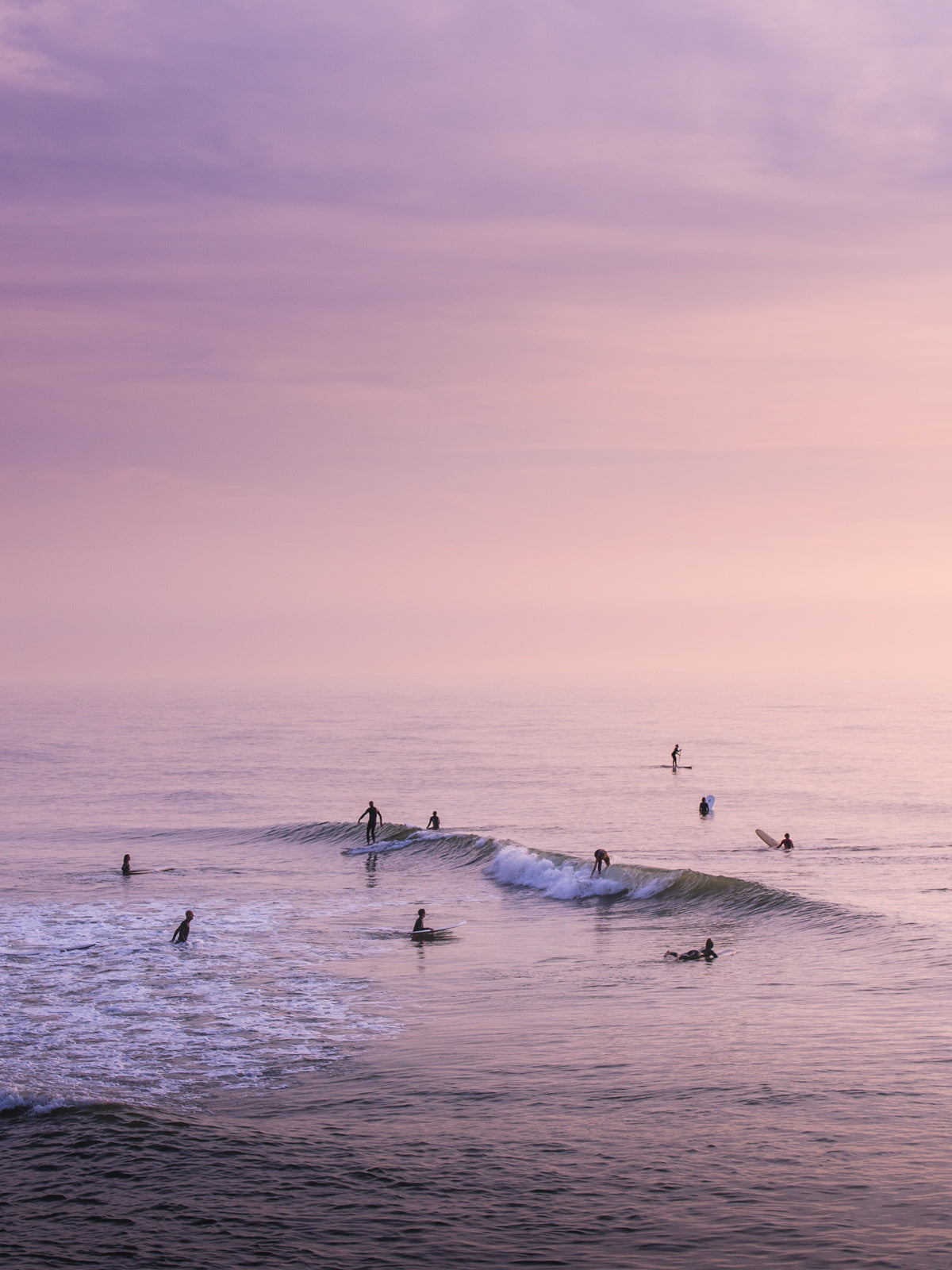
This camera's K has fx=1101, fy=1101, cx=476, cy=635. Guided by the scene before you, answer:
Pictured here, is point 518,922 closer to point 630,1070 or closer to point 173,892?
point 173,892

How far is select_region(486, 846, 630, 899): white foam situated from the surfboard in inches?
270

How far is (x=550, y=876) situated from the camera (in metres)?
43.4

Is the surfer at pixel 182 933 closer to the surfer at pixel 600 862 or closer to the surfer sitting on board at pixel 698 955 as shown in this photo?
the surfer sitting on board at pixel 698 955

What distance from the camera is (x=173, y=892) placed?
41.8m

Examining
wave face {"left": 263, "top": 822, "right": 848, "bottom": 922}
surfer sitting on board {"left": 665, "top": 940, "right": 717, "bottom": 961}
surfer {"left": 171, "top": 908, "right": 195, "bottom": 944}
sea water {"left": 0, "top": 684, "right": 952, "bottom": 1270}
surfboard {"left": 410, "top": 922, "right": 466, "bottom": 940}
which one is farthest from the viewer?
wave face {"left": 263, "top": 822, "right": 848, "bottom": 922}

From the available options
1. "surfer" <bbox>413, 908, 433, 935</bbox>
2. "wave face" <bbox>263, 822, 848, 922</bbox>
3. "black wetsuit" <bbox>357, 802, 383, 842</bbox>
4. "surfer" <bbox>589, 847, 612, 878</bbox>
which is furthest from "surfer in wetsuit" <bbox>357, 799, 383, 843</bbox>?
"surfer" <bbox>413, 908, 433, 935</bbox>

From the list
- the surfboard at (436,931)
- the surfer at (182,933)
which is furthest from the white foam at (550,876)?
the surfer at (182,933)

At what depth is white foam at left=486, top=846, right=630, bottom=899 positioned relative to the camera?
4141 cm

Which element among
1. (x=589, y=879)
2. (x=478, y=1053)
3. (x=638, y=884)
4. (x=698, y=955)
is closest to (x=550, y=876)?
(x=589, y=879)

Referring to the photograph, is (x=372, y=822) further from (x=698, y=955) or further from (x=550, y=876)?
(x=698, y=955)

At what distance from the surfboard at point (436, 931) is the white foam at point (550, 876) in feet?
22.5

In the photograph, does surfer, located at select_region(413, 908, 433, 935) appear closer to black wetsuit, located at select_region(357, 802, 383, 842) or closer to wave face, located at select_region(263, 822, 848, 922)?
wave face, located at select_region(263, 822, 848, 922)

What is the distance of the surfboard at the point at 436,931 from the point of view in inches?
1276

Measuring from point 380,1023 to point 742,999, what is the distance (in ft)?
26.7
